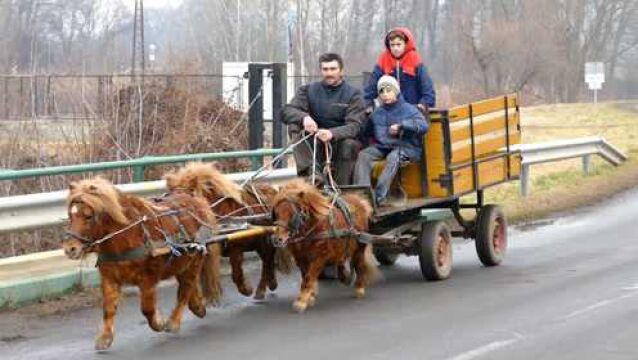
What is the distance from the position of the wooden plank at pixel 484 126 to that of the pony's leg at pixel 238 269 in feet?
8.56

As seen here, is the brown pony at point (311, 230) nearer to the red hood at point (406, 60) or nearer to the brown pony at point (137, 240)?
the brown pony at point (137, 240)

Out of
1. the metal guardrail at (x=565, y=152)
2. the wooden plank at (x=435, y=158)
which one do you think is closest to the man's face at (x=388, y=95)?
the wooden plank at (x=435, y=158)

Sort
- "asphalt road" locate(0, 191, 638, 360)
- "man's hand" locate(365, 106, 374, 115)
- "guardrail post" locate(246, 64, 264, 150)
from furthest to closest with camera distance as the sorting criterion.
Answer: "guardrail post" locate(246, 64, 264, 150), "man's hand" locate(365, 106, 374, 115), "asphalt road" locate(0, 191, 638, 360)

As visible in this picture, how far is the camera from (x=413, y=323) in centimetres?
898

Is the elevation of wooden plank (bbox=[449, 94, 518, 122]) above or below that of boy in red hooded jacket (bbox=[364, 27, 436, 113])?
below

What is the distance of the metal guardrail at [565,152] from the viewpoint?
18.2 m

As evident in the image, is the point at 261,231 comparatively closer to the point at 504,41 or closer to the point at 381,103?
the point at 381,103

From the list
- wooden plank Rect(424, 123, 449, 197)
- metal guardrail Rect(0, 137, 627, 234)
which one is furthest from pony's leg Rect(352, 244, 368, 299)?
metal guardrail Rect(0, 137, 627, 234)

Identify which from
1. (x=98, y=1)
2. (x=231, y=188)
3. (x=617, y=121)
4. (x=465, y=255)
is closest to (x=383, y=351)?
(x=231, y=188)

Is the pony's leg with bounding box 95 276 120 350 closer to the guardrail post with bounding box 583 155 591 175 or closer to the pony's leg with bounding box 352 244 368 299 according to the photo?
the pony's leg with bounding box 352 244 368 299

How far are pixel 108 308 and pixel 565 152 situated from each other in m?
13.6

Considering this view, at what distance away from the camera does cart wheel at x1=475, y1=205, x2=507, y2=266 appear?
1183 centimetres

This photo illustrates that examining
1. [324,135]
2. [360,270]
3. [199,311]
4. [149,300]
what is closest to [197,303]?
[199,311]

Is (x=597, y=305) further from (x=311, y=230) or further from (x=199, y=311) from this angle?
(x=199, y=311)
